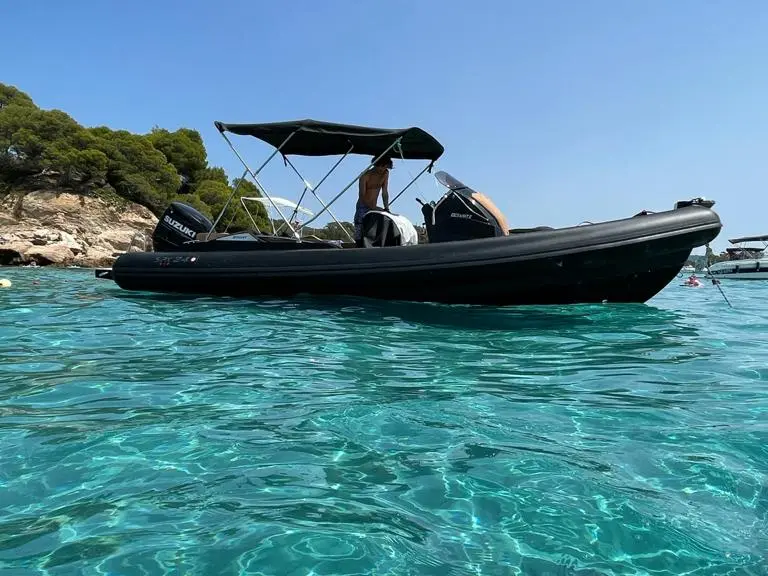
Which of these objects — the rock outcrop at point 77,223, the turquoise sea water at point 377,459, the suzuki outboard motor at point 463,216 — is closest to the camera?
the turquoise sea water at point 377,459

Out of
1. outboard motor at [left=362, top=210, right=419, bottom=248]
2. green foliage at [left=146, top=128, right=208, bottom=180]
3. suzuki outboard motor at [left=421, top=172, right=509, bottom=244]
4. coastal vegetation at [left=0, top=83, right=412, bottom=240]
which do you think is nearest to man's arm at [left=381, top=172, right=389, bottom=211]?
outboard motor at [left=362, top=210, right=419, bottom=248]

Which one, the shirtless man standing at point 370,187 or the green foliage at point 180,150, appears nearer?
the shirtless man standing at point 370,187

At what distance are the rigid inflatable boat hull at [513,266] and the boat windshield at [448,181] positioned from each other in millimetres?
722

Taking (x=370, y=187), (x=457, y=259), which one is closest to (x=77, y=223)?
(x=370, y=187)

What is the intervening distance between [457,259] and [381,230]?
1.28 m

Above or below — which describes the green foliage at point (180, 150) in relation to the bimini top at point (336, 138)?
above

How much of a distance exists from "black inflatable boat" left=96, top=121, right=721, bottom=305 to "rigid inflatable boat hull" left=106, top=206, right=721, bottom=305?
0.04ft

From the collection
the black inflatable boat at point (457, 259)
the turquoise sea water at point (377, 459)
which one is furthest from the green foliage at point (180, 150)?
the turquoise sea water at point (377, 459)

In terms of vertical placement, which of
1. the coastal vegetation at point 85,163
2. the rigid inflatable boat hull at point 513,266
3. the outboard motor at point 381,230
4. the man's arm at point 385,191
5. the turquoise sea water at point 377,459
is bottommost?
the turquoise sea water at point 377,459

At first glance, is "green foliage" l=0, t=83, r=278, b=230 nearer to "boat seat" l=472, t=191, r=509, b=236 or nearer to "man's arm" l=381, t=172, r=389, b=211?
"man's arm" l=381, t=172, r=389, b=211

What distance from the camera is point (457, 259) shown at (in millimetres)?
6199

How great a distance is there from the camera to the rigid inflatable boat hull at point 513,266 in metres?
6.11

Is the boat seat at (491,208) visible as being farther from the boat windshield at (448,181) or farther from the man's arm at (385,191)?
the man's arm at (385,191)

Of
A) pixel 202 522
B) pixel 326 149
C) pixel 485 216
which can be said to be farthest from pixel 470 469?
pixel 326 149
